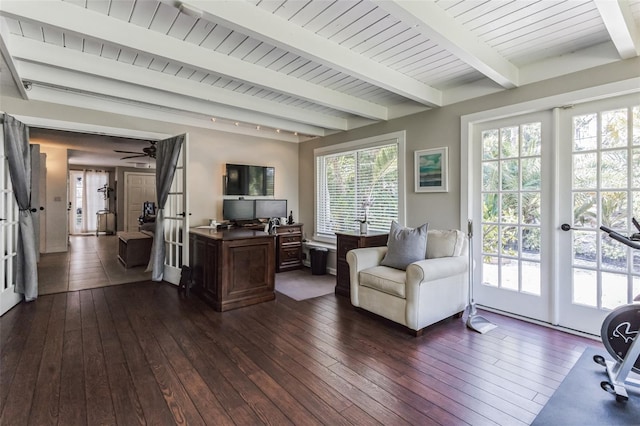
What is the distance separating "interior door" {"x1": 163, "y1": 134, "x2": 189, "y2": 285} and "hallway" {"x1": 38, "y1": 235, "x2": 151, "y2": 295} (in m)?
0.57

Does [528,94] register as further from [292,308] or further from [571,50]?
[292,308]

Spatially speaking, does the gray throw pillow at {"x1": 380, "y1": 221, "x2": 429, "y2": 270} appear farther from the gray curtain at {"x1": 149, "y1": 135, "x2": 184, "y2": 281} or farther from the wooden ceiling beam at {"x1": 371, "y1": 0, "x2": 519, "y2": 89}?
the gray curtain at {"x1": 149, "y1": 135, "x2": 184, "y2": 281}

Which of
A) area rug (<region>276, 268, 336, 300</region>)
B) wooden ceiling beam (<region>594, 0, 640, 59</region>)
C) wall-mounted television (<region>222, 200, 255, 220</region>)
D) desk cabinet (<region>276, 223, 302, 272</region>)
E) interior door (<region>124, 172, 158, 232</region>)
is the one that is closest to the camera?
wooden ceiling beam (<region>594, 0, 640, 59</region>)

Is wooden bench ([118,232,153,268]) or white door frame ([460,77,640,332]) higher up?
white door frame ([460,77,640,332])

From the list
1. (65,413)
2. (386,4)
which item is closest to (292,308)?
(65,413)

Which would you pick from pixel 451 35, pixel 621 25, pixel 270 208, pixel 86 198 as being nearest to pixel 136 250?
pixel 270 208

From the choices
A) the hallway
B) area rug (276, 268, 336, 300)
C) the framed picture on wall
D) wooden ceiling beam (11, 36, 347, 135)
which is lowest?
area rug (276, 268, 336, 300)

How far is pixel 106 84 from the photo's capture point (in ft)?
11.0

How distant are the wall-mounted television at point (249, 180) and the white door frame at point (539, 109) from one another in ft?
10.5

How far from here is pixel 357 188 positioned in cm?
496

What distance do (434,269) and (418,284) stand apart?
220 mm

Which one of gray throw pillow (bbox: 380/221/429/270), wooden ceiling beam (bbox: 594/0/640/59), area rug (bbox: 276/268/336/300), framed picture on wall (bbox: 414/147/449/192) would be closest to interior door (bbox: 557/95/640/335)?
wooden ceiling beam (bbox: 594/0/640/59)

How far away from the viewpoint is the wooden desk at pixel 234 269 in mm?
3422

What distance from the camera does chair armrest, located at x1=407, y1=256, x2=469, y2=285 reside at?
106 inches
